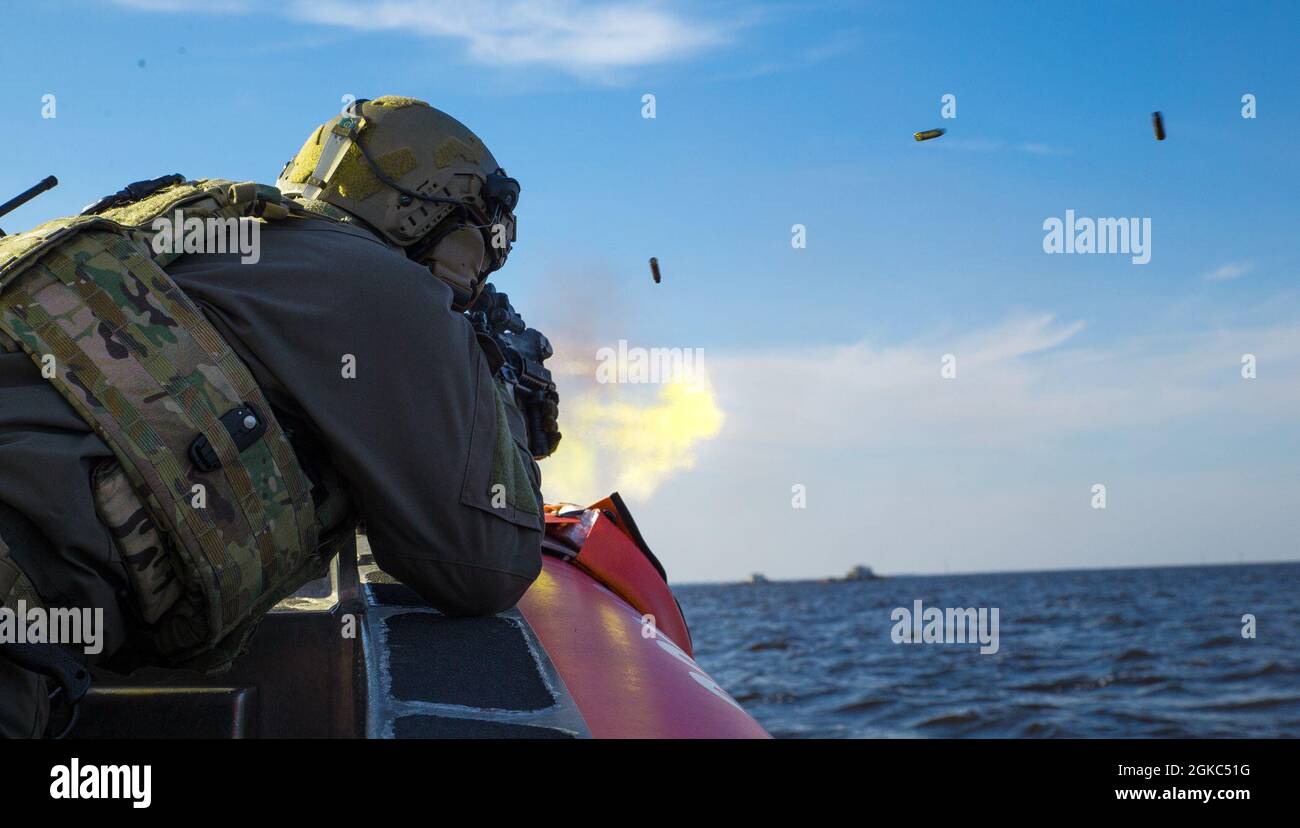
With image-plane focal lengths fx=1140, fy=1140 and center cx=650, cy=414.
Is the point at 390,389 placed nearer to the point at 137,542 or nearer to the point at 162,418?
the point at 162,418

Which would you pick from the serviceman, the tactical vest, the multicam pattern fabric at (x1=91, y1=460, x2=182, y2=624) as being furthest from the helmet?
the multicam pattern fabric at (x1=91, y1=460, x2=182, y2=624)

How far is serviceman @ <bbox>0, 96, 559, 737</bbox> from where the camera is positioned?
2023mm

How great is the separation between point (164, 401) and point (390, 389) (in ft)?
1.57

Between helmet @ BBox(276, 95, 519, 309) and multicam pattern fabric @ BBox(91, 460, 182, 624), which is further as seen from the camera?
helmet @ BBox(276, 95, 519, 309)

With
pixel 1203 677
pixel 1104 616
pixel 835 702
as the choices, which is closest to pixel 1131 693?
pixel 1203 677

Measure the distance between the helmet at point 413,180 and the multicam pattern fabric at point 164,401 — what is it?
0.88 m

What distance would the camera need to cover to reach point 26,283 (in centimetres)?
210

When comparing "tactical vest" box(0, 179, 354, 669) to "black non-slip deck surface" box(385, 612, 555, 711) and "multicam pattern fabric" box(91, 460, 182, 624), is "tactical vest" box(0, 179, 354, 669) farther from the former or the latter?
"black non-slip deck surface" box(385, 612, 555, 711)

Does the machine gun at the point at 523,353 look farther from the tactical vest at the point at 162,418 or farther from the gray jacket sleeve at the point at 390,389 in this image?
the tactical vest at the point at 162,418

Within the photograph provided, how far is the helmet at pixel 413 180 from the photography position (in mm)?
3238

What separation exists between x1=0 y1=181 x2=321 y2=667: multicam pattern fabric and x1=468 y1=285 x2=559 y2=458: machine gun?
6.74 feet

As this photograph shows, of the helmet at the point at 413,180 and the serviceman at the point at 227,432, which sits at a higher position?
the helmet at the point at 413,180

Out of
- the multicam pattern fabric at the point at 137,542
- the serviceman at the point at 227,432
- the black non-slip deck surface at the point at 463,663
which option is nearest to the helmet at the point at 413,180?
the serviceman at the point at 227,432
